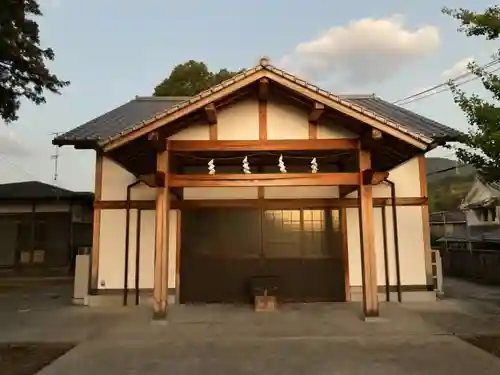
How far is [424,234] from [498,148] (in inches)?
125

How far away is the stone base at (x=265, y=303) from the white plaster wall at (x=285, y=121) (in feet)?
10.5

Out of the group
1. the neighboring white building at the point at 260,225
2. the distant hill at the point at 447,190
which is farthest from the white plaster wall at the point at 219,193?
the distant hill at the point at 447,190

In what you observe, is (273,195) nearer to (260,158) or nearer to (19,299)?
(260,158)

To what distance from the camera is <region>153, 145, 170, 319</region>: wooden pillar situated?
7117mm

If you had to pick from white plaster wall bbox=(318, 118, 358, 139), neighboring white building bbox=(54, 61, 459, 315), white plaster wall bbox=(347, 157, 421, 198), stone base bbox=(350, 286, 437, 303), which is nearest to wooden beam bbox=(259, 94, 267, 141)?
neighboring white building bbox=(54, 61, 459, 315)

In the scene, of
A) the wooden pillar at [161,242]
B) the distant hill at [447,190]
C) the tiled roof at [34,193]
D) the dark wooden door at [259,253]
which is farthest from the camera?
the distant hill at [447,190]

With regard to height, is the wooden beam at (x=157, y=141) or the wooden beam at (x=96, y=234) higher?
the wooden beam at (x=157, y=141)

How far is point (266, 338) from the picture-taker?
6.20 meters

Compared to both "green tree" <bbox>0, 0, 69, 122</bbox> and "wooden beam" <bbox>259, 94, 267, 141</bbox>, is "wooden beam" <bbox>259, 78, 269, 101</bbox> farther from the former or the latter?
"green tree" <bbox>0, 0, 69, 122</bbox>

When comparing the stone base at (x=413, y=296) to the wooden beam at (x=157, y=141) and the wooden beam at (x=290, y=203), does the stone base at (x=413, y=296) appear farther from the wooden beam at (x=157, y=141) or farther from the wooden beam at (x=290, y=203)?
the wooden beam at (x=157, y=141)

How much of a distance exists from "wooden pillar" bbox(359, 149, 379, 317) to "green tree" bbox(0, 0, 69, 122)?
11569 mm

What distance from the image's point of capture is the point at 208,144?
24.3ft

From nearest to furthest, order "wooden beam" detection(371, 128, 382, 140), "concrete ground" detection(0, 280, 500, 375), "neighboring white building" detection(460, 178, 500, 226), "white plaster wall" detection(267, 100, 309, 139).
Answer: "concrete ground" detection(0, 280, 500, 375), "wooden beam" detection(371, 128, 382, 140), "white plaster wall" detection(267, 100, 309, 139), "neighboring white building" detection(460, 178, 500, 226)

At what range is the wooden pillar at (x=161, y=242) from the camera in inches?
280
